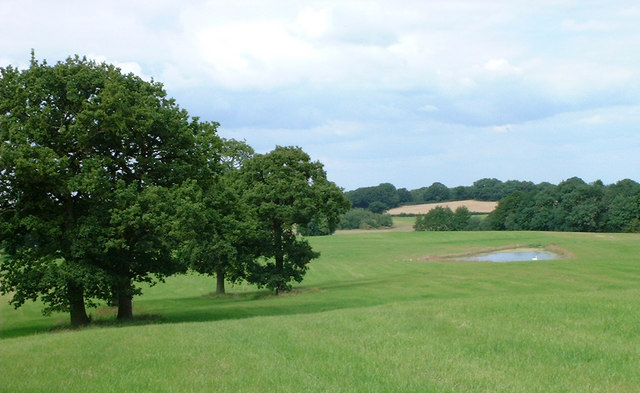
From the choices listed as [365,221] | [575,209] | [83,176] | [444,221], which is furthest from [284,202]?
[365,221]

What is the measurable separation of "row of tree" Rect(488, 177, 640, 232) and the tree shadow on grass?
9117 centimetres

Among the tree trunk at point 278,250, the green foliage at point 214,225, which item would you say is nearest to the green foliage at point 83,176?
the green foliage at point 214,225

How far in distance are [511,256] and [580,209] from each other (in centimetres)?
5199

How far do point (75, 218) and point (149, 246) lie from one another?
359 centimetres

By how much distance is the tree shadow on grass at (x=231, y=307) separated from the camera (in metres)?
29.5

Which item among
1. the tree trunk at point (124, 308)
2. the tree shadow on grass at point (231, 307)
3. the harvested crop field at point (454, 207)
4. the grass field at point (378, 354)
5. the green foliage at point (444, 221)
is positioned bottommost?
the tree shadow on grass at point (231, 307)

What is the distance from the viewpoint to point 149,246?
26.8m

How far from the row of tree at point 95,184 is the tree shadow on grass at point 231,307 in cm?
170

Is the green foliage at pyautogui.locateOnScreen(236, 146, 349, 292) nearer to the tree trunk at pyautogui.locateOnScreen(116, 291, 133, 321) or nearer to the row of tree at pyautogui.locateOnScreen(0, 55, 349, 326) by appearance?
the row of tree at pyautogui.locateOnScreen(0, 55, 349, 326)

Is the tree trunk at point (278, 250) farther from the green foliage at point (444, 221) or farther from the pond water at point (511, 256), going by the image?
the green foliage at point (444, 221)

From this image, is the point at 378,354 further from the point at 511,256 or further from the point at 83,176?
the point at 511,256

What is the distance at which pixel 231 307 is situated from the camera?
38.5m

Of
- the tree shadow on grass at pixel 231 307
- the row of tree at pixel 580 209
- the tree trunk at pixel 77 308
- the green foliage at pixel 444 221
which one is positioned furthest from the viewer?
the green foliage at pixel 444 221

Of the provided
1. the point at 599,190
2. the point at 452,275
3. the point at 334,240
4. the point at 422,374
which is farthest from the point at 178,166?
the point at 599,190
